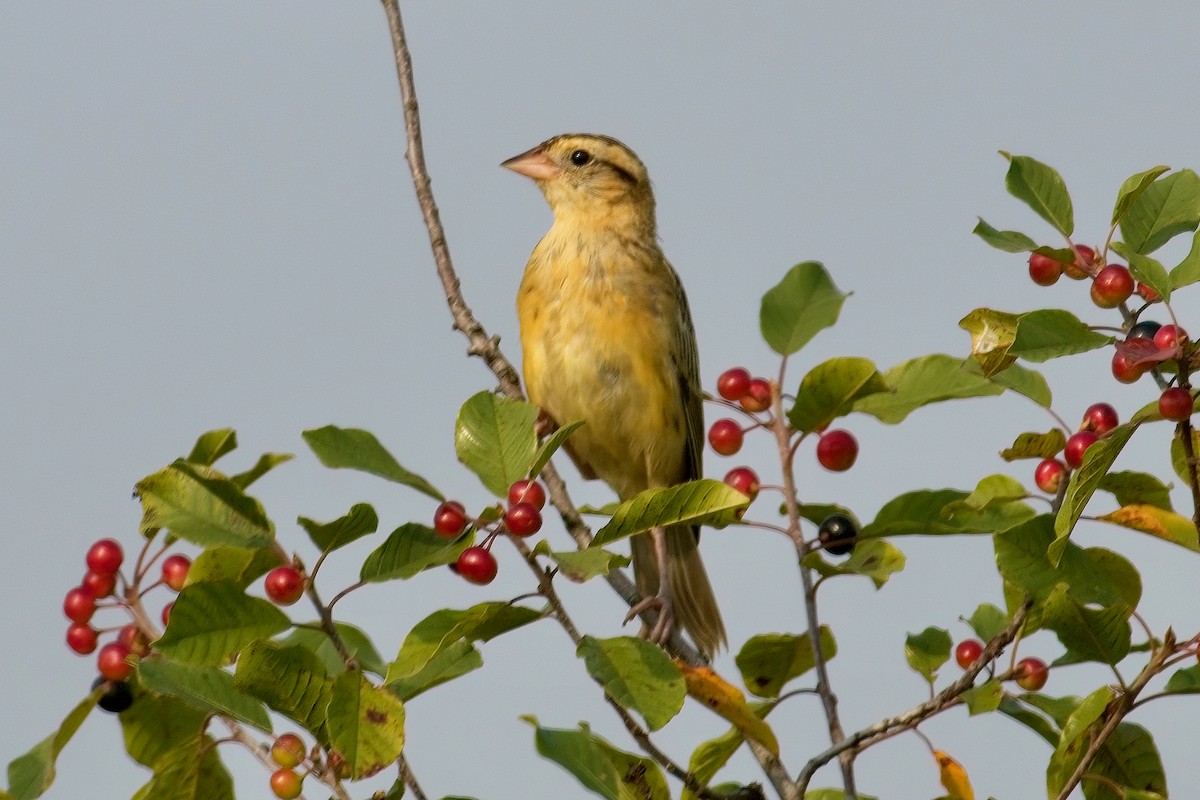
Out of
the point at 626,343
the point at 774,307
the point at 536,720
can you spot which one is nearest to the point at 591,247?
the point at 626,343

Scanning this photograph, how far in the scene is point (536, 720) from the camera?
10.2ft

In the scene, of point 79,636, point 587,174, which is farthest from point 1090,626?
point 587,174

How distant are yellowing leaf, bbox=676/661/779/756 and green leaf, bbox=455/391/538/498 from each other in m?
0.51

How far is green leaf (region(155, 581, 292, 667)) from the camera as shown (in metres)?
2.73

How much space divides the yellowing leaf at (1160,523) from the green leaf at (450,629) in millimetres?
1192

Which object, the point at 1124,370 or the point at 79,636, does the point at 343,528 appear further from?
the point at 1124,370

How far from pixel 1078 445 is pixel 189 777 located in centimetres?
194

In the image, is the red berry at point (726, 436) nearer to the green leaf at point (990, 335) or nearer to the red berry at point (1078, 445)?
the green leaf at point (990, 335)

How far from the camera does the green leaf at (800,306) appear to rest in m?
3.24

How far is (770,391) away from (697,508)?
1.91ft

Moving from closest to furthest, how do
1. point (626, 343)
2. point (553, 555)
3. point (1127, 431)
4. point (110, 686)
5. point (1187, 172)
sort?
point (1127, 431) < point (553, 555) < point (1187, 172) < point (110, 686) < point (626, 343)

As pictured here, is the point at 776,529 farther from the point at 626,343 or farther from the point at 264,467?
the point at 626,343

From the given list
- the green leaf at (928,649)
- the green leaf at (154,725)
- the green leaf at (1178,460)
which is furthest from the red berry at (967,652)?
the green leaf at (154,725)

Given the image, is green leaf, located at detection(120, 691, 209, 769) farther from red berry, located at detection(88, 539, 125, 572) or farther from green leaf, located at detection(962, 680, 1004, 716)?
green leaf, located at detection(962, 680, 1004, 716)
